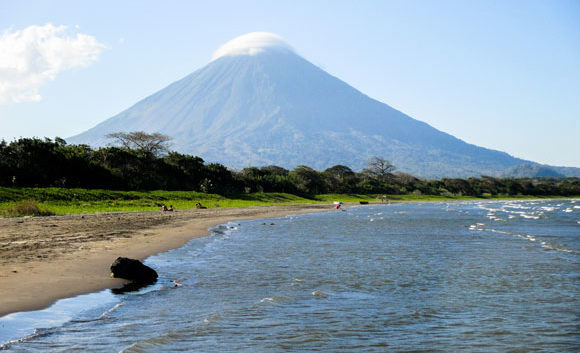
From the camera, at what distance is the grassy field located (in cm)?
A: 3261

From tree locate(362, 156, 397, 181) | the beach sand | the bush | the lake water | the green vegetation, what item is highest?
tree locate(362, 156, 397, 181)

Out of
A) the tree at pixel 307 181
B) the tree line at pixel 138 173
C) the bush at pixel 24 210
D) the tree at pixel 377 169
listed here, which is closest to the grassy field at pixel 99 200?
the bush at pixel 24 210

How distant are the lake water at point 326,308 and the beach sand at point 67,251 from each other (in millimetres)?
879

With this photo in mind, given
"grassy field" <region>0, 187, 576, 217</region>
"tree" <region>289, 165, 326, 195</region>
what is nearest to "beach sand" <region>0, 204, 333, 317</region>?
"grassy field" <region>0, 187, 576, 217</region>

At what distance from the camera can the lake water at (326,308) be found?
26.2ft

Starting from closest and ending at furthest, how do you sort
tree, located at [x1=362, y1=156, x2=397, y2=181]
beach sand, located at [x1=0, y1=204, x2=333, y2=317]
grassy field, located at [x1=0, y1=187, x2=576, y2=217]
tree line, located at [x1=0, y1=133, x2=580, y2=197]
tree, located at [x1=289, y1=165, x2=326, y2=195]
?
beach sand, located at [x1=0, y1=204, x2=333, y2=317]
grassy field, located at [x1=0, y1=187, x2=576, y2=217]
tree line, located at [x1=0, y1=133, x2=580, y2=197]
tree, located at [x1=289, y1=165, x2=326, y2=195]
tree, located at [x1=362, y1=156, x2=397, y2=181]

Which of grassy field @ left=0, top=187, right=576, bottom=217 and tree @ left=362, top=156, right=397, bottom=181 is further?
tree @ left=362, top=156, right=397, bottom=181

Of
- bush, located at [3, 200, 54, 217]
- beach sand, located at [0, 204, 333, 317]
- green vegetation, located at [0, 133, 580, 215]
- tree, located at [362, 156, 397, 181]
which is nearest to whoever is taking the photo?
beach sand, located at [0, 204, 333, 317]

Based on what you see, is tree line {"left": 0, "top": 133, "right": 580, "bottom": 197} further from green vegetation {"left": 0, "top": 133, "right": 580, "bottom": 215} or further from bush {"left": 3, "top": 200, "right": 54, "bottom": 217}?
bush {"left": 3, "top": 200, "right": 54, "bottom": 217}

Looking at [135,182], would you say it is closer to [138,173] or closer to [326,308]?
[138,173]

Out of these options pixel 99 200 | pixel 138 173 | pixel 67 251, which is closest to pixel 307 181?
pixel 138 173

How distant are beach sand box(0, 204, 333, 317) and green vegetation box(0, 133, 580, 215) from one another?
8.12 metres

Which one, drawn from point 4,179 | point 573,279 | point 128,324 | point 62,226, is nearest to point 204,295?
point 128,324

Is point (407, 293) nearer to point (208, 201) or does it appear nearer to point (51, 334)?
point (51, 334)
